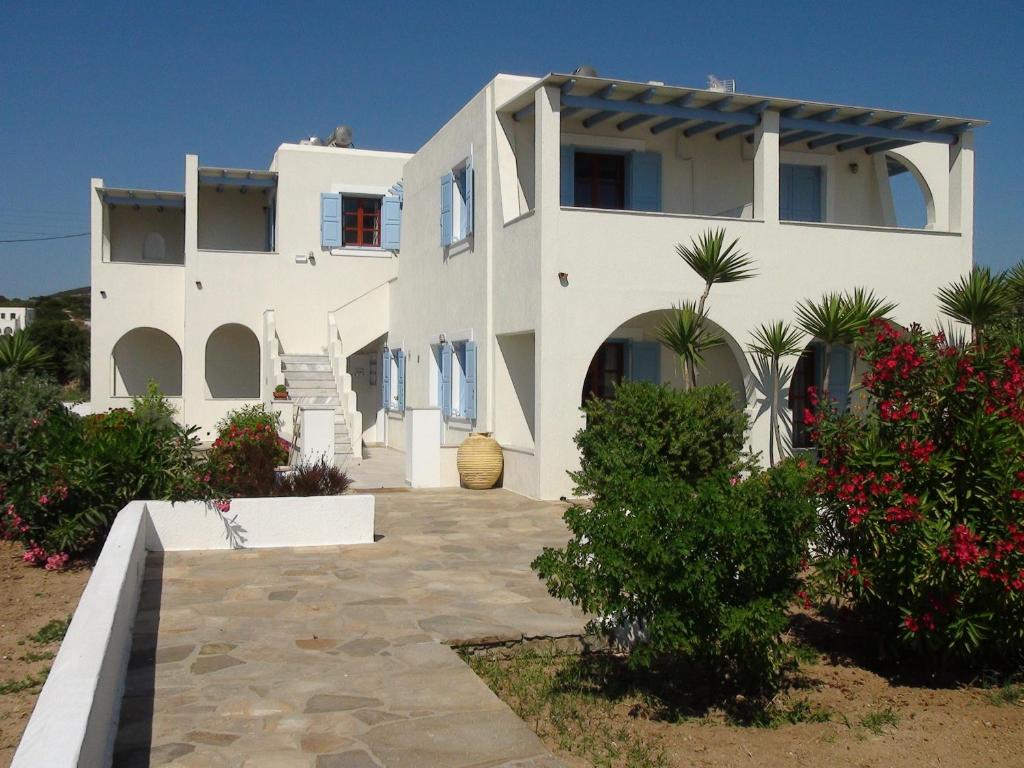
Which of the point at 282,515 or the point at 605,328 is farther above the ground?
the point at 605,328

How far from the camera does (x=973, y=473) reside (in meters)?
6.09

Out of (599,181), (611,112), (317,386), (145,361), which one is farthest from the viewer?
(145,361)

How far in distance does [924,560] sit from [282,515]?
6333 millimetres

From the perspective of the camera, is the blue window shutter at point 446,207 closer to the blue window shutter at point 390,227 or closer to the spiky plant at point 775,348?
the blue window shutter at point 390,227

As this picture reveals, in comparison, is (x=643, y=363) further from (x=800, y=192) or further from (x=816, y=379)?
(x=800, y=192)

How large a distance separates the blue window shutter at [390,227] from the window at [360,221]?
0.69 metres

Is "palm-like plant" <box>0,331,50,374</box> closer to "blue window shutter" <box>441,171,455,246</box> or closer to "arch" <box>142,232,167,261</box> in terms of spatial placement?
"blue window shutter" <box>441,171,455,246</box>

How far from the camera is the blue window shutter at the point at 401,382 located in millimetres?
20828

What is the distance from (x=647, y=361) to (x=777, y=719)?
1078 centimetres

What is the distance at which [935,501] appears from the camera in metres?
6.14

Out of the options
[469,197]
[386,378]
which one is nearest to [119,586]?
[469,197]

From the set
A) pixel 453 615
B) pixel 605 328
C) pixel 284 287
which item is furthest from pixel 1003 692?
pixel 284 287

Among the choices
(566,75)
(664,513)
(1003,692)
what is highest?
(566,75)

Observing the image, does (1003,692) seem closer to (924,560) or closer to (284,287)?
(924,560)
